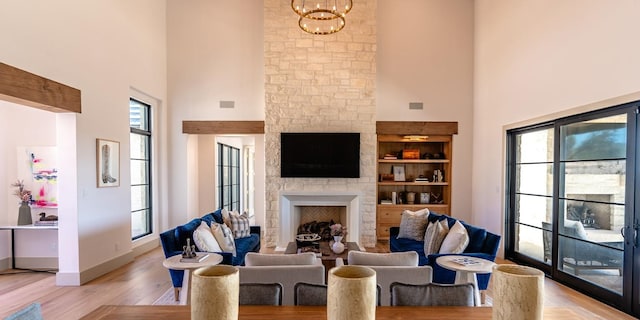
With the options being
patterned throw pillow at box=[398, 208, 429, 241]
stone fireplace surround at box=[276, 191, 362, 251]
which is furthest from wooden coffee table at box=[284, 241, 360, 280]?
stone fireplace surround at box=[276, 191, 362, 251]

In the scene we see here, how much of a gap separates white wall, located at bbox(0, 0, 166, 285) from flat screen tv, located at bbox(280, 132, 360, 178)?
2.81 metres

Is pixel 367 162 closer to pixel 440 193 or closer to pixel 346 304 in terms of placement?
pixel 440 193

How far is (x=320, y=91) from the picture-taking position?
6.79 m

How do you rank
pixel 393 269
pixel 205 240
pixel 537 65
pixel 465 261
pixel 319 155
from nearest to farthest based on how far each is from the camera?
pixel 393 269
pixel 465 261
pixel 205 240
pixel 537 65
pixel 319 155

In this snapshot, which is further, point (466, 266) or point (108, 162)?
point (108, 162)

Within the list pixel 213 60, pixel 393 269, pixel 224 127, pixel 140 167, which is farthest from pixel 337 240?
pixel 213 60

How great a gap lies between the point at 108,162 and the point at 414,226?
4830mm

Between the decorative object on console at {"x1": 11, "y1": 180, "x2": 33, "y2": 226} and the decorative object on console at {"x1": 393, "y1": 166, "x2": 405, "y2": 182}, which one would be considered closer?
the decorative object on console at {"x1": 11, "y1": 180, "x2": 33, "y2": 226}

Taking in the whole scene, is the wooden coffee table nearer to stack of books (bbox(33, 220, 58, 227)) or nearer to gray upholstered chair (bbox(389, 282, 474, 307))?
gray upholstered chair (bbox(389, 282, 474, 307))

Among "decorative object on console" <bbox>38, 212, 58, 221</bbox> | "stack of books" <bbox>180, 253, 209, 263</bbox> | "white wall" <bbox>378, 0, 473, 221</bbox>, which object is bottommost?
"stack of books" <bbox>180, 253, 209, 263</bbox>

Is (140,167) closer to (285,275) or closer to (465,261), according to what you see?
(285,275)

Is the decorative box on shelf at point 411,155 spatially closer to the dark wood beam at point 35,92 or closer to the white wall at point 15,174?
the dark wood beam at point 35,92

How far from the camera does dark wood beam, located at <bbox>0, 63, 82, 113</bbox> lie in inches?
139

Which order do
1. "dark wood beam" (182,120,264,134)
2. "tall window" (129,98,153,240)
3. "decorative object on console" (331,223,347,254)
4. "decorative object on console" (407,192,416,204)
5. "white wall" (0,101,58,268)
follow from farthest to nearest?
"decorative object on console" (407,192,416,204) → "dark wood beam" (182,120,264,134) → "tall window" (129,98,153,240) → "white wall" (0,101,58,268) → "decorative object on console" (331,223,347,254)
